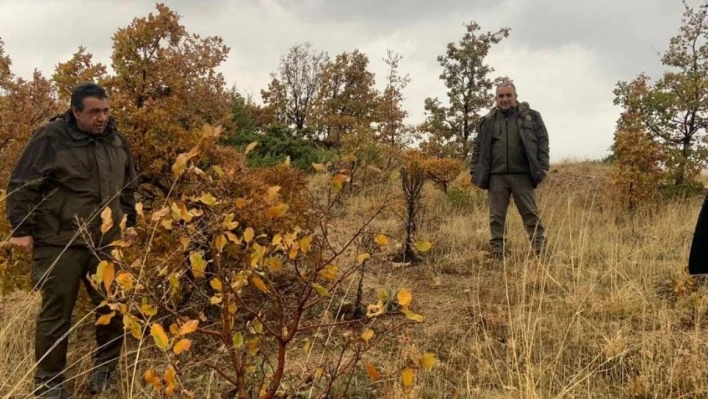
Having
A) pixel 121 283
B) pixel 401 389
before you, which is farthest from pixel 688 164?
pixel 121 283

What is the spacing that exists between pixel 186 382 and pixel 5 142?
5.81 meters

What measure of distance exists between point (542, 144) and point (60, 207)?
14.9ft

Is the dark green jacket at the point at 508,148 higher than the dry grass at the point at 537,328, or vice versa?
the dark green jacket at the point at 508,148

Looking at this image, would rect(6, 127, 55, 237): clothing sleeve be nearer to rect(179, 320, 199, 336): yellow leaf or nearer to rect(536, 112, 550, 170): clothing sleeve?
rect(179, 320, 199, 336): yellow leaf

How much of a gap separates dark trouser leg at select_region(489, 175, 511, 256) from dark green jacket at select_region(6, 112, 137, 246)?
389 cm

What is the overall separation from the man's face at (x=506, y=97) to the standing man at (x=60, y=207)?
3957 millimetres

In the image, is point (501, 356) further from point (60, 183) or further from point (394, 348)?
point (60, 183)

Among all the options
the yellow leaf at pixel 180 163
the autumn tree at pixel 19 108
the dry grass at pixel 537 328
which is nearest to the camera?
the yellow leaf at pixel 180 163

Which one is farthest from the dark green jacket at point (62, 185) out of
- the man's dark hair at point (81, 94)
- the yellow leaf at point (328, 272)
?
the yellow leaf at point (328, 272)

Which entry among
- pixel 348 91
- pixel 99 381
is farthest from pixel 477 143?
pixel 348 91

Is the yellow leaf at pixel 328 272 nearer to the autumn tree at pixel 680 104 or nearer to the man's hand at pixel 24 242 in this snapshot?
the man's hand at pixel 24 242

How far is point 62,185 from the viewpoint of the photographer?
309 cm

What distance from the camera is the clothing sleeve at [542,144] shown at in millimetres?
5570

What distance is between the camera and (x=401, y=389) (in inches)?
106
